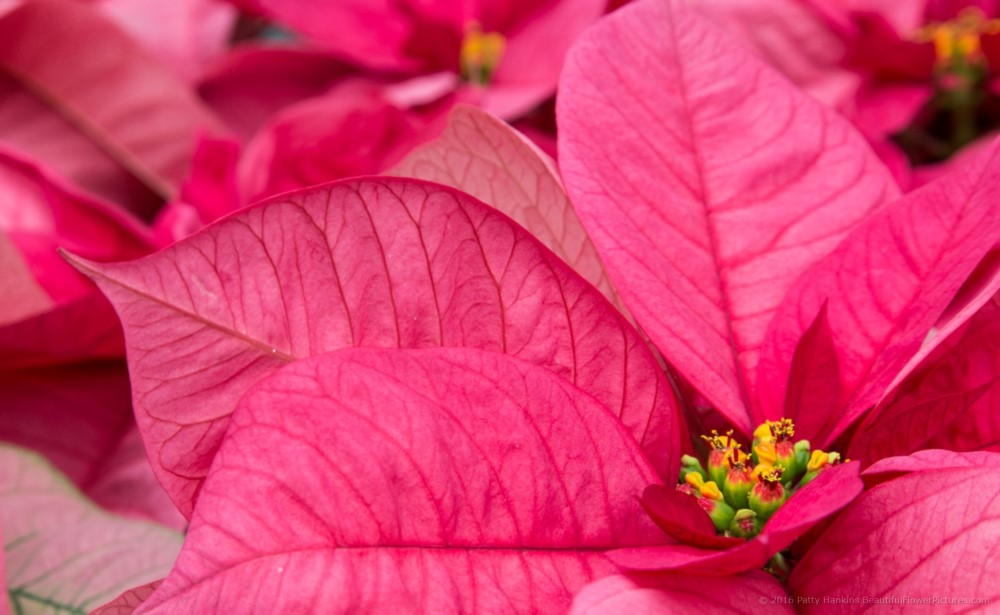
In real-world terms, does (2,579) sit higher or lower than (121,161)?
lower

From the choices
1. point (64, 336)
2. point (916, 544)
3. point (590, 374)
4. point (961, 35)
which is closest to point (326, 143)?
point (64, 336)

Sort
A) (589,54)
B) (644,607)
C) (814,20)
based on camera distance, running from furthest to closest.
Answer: (814,20) → (589,54) → (644,607)

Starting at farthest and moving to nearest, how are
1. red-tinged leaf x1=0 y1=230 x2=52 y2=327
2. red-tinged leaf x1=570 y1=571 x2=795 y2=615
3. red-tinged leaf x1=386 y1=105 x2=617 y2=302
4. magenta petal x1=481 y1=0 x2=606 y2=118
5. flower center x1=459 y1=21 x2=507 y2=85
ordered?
flower center x1=459 y1=21 x2=507 y2=85 < magenta petal x1=481 y1=0 x2=606 y2=118 < red-tinged leaf x1=0 y1=230 x2=52 y2=327 < red-tinged leaf x1=386 y1=105 x2=617 y2=302 < red-tinged leaf x1=570 y1=571 x2=795 y2=615

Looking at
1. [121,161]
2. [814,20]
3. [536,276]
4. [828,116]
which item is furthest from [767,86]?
[121,161]

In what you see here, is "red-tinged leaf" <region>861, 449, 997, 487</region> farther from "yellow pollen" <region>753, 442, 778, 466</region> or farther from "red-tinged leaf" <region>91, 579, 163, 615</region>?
"red-tinged leaf" <region>91, 579, 163, 615</region>

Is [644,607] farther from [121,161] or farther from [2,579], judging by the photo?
[121,161]

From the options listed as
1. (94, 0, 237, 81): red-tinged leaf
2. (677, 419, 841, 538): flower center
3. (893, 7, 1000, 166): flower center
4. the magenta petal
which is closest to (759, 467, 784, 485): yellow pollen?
(677, 419, 841, 538): flower center
